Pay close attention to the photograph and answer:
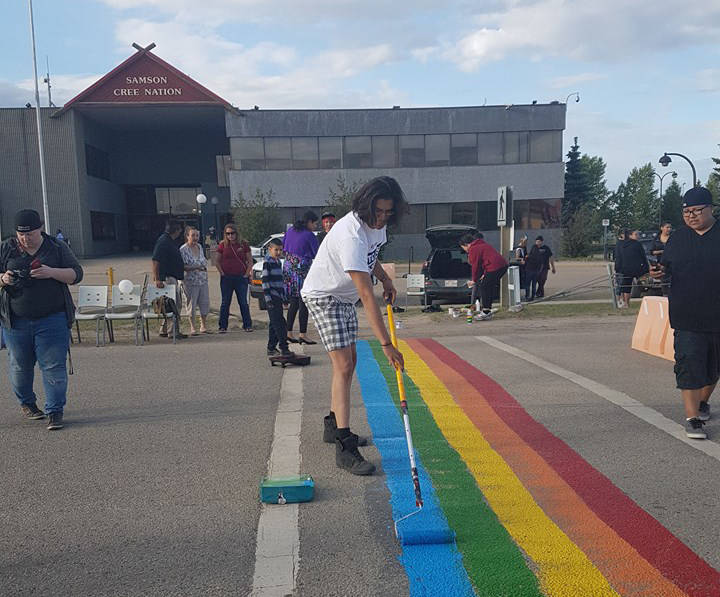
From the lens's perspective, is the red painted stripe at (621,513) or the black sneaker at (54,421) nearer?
the red painted stripe at (621,513)

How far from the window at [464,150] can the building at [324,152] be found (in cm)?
6

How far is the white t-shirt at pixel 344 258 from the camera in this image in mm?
3941

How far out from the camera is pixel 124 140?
149 feet

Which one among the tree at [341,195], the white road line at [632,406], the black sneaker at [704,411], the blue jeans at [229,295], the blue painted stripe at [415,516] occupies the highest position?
the tree at [341,195]

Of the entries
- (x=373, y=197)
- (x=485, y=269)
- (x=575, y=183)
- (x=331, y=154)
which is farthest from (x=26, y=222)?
(x=575, y=183)

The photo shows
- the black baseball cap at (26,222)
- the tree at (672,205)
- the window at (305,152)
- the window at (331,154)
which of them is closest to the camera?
the black baseball cap at (26,222)

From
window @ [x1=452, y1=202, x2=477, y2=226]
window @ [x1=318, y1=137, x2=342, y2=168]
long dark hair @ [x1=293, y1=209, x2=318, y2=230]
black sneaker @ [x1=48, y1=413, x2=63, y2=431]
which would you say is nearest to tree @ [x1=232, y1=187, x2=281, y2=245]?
window @ [x1=318, y1=137, x2=342, y2=168]

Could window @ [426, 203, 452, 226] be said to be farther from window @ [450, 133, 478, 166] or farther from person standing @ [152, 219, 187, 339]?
person standing @ [152, 219, 187, 339]

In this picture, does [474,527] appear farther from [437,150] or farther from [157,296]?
[437,150]

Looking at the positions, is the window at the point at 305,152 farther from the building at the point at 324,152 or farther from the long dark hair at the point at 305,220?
the long dark hair at the point at 305,220

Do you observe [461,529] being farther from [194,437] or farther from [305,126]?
[305,126]

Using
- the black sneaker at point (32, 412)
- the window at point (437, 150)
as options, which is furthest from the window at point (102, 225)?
the black sneaker at point (32, 412)

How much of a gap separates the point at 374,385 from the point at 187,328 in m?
6.04

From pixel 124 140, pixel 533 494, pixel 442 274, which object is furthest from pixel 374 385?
pixel 124 140
